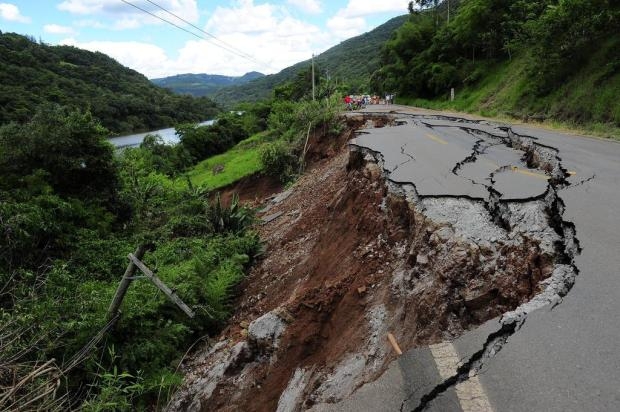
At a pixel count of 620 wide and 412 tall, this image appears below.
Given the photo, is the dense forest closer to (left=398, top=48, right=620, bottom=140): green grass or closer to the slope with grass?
(left=398, top=48, right=620, bottom=140): green grass

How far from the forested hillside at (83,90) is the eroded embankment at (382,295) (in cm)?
3442

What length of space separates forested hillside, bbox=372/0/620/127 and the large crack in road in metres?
6.88

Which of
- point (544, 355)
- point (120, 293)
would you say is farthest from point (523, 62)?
point (544, 355)

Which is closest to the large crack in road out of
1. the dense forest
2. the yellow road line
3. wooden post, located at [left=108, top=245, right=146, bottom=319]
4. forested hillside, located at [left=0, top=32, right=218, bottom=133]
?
the yellow road line

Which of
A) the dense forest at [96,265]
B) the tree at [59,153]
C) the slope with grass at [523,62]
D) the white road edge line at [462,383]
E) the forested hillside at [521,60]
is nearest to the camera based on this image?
the white road edge line at [462,383]

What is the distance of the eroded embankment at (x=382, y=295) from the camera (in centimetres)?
371

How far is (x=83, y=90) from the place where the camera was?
66812 millimetres

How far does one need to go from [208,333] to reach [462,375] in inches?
231

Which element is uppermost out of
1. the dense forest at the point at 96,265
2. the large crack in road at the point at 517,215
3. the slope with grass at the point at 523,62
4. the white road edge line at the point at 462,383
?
the slope with grass at the point at 523,62

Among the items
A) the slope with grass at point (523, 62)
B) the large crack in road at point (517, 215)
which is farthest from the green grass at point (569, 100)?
the large crack in road at point (517, 215)

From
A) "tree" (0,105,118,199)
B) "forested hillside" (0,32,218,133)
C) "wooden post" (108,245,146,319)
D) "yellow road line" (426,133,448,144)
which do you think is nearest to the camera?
"wooden post" (108,245,146,319)

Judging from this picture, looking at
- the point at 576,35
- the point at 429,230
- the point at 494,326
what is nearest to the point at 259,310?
the point at 429,230

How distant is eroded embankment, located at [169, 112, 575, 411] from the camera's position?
12.2 ft

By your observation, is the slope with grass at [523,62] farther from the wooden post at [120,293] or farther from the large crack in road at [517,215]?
the wooden post at [120,293]
